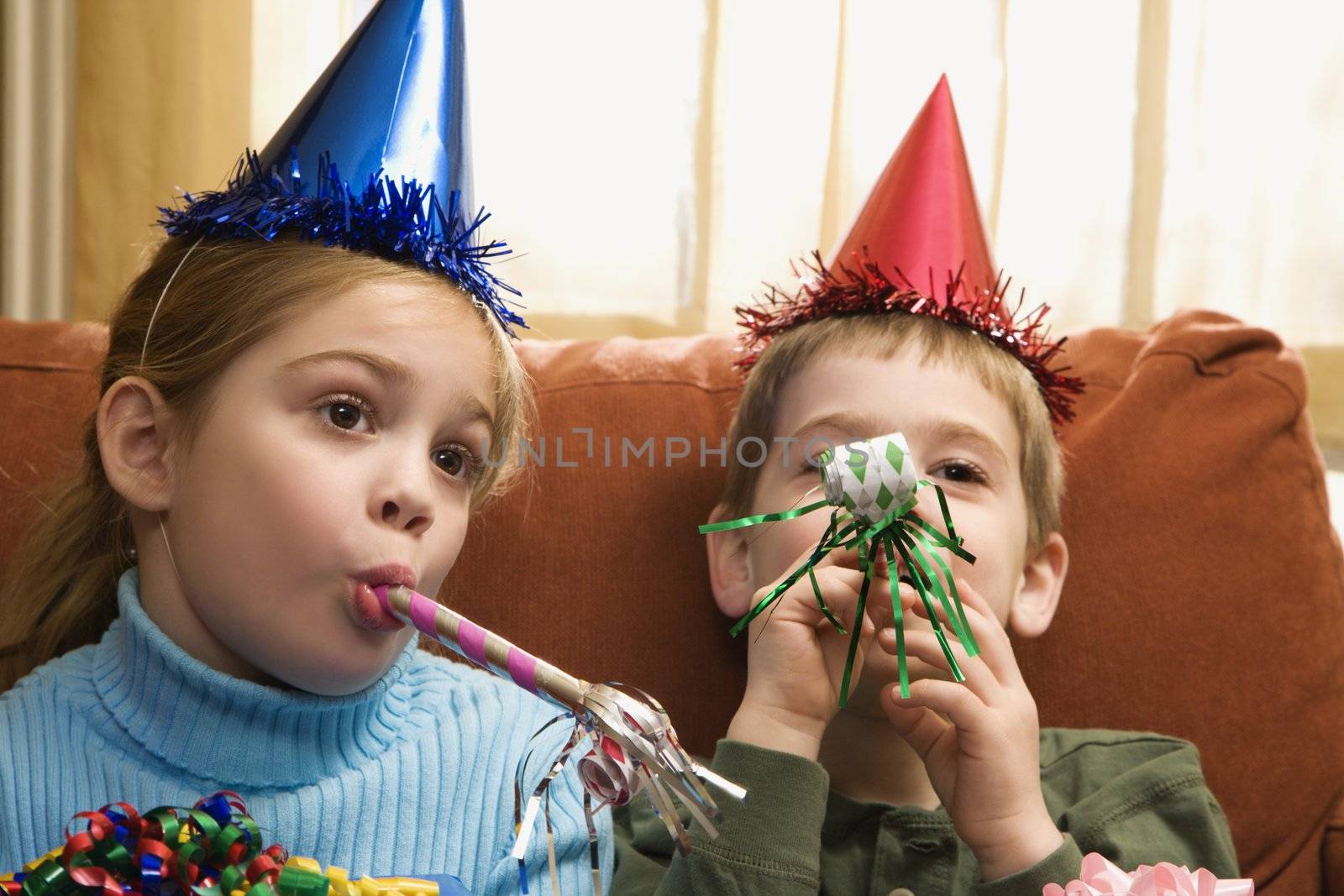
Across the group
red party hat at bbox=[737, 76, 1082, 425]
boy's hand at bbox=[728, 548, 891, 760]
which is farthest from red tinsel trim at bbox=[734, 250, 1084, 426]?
boy's hand at bbox=[728, 548, 891, 760]

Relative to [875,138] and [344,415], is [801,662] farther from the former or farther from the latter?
[875,138]

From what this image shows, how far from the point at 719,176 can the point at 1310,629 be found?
1.00m

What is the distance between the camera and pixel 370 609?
88 cm

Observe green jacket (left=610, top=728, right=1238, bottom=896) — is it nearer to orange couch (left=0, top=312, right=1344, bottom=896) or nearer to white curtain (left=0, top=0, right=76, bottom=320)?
orange couch (left=0, top=312, right=1344, bottom=896)

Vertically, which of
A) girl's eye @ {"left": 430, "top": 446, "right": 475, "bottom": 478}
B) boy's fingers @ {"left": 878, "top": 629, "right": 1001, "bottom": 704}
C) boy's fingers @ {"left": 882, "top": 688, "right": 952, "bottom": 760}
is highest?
girl's eye @ {"left": 430, "top": 446, "right": 475, "bottom": 478}

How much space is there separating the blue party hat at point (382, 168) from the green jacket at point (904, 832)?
43 centimetres

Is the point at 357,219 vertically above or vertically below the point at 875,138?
below

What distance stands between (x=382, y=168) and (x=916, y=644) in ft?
1.83

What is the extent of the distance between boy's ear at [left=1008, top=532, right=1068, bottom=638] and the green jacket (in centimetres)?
11

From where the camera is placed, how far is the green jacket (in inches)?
36.7

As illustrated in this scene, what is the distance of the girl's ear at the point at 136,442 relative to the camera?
0.95 metres

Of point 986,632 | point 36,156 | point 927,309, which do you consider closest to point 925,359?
point 927,309

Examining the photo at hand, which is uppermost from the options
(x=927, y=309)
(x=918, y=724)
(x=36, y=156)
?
(x=36, y=156)

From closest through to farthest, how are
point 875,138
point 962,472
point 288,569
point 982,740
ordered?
point 288,569 < point 982,740 < point 962,472 < point 875,138
